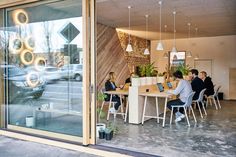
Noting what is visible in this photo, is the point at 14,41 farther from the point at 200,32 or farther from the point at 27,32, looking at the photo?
the point at 200,32

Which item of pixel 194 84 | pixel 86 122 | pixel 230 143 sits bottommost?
pixel 230 143

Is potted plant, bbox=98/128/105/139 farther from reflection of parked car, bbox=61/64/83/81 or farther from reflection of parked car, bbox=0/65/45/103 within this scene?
reflection of parked car, bbox=0/65/45/103

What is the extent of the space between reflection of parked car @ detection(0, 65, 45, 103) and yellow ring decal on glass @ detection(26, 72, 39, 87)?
20 mm

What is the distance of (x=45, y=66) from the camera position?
4520 millimetres

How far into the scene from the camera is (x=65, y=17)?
4.22m

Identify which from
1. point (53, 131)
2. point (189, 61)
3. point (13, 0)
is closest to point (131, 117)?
point (53, 131)

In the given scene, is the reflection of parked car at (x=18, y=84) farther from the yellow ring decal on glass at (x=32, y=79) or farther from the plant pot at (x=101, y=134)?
the plant pot at (x=101, y=134)

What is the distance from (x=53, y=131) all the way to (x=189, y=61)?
899 cm

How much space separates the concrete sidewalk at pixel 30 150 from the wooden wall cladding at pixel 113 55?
156 inches

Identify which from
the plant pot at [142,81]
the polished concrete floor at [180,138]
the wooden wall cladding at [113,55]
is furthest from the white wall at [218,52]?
the plant pot at [142,81]

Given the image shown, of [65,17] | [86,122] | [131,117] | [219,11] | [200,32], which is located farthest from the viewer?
[200,32]

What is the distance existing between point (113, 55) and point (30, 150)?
6.02 meters

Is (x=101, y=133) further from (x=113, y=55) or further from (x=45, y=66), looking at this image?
(x=113, y=55)

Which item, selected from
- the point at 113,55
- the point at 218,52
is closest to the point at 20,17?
the point at 113,55
